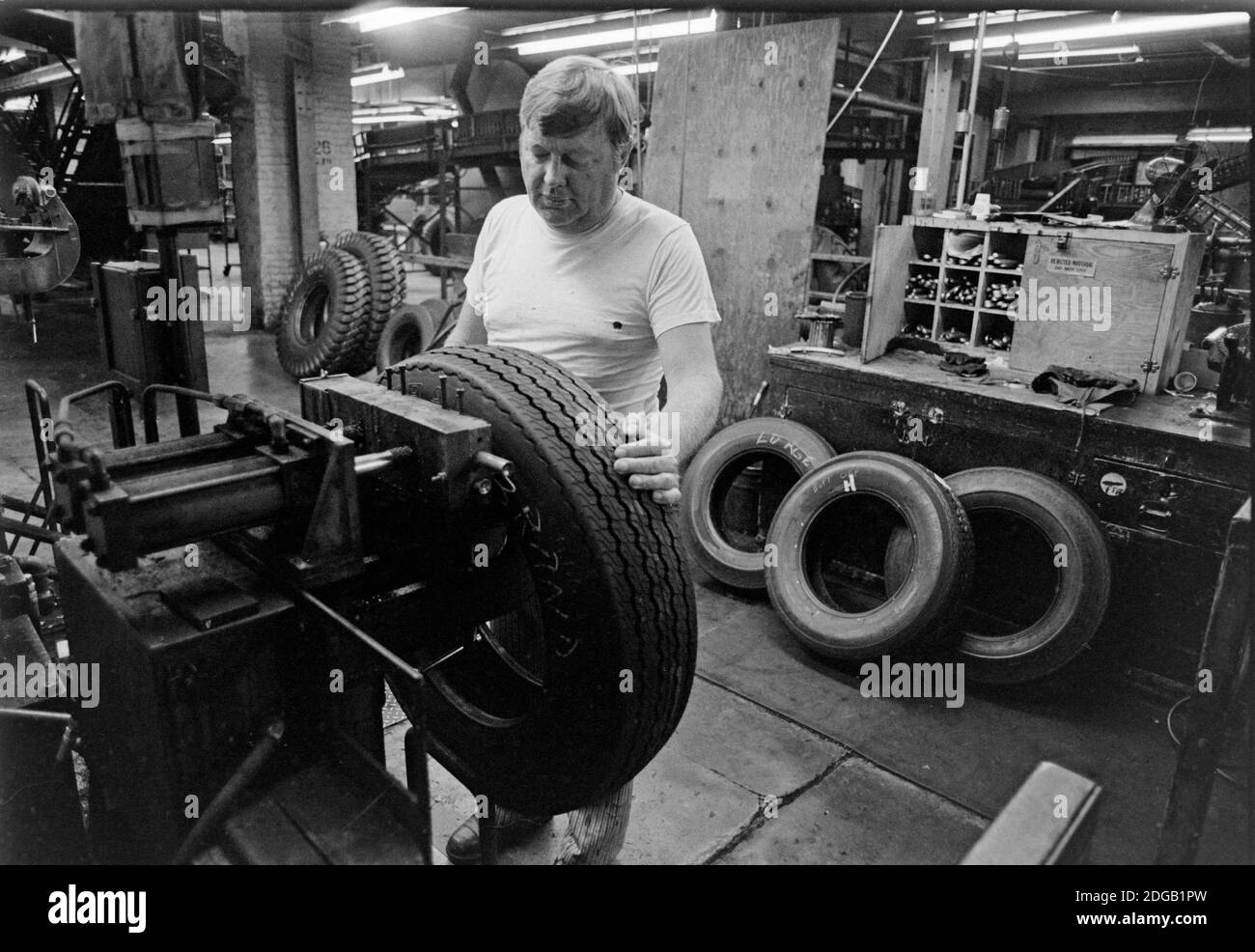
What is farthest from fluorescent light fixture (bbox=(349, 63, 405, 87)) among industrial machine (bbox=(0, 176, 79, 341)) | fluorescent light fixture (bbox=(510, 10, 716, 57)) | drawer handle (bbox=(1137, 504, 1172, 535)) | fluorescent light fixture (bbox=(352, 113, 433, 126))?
drawer handle (bbox=(1137, 504, 1172, 535))

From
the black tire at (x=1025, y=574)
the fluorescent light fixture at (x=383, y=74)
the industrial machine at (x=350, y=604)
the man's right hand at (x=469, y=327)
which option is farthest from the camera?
the fluorescent light fixture at (x=383, y=74)

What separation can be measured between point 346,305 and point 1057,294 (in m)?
4.71

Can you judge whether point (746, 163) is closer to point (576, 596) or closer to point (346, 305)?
point (576, 596)

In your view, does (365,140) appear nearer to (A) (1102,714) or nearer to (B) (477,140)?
(B) (477,140)

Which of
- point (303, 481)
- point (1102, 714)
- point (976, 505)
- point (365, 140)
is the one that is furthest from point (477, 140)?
point (303, 481)

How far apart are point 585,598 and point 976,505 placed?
2.11 m

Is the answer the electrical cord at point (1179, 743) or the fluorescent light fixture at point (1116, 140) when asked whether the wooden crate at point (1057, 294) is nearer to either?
the electrical cord at point (1179, 743)

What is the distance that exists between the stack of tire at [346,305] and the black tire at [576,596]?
5.02m

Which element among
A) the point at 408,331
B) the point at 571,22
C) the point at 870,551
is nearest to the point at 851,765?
the point at 870,551

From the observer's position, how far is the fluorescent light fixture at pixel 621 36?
421 centimetres

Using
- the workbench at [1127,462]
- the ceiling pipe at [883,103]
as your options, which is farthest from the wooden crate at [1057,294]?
the ceiling pipe at [883,103]

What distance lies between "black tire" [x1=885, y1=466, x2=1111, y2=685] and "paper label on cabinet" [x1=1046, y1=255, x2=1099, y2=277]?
752 millimetres

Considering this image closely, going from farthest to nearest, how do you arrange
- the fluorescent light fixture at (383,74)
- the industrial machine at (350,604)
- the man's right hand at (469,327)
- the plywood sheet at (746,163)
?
the fluorescent light fixture at (383,74)
the plywood sheet at (746,163)
the man's right hand at (469,327)
the industrial machine at (350,604)
